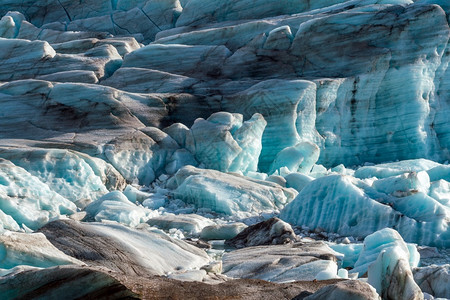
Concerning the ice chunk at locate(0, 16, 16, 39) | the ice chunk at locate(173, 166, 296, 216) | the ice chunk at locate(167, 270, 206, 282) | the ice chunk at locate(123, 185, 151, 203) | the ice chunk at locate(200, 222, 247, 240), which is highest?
the ice chunk at locate(167, 270, 206, 282)

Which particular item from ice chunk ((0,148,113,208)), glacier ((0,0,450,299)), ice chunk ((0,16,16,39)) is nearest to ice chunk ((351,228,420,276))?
glacier ((0,0,450,299))

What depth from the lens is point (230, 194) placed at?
1277 cm

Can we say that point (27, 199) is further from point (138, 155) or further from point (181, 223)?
point (138, 155)

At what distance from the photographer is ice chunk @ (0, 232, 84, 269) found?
6.28m

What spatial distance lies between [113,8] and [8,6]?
4.80 meters

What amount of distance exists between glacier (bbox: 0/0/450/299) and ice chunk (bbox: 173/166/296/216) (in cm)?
4

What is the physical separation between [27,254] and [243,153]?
949 centimetres

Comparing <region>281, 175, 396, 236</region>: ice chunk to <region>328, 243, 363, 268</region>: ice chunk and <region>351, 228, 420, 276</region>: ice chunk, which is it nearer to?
<region>328, 243, 363, 268</region>: ice chunk

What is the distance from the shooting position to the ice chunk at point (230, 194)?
12.5 metres

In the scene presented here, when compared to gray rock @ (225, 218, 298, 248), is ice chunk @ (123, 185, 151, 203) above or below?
below

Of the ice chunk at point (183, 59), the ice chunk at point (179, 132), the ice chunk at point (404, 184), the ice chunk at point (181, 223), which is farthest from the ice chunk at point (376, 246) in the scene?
the ice chunk at point (183, 59)

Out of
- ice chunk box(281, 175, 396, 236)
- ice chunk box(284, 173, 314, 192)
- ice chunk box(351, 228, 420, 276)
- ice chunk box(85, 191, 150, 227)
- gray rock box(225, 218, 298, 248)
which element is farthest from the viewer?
ice chunk box(284, 173, 314, 192)

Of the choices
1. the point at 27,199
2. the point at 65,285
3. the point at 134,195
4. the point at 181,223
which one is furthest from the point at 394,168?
the point at 65,285

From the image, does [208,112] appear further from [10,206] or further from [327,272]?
[327,272]
